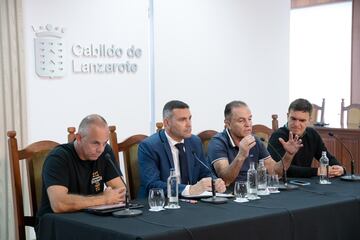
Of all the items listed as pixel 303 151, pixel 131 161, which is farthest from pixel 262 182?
pixel 303 151

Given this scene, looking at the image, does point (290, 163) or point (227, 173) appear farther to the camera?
point (290, 163)

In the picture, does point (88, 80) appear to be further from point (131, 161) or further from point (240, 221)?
point (240, 221)

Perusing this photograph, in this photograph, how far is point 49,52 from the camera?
4.40 metres

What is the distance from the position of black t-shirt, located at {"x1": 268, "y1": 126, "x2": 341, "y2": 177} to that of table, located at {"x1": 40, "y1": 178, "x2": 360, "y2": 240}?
564 millimetres

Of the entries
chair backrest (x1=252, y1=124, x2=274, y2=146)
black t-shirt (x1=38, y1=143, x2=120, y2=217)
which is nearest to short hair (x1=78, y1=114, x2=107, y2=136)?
black t-shirt (x1=38, y1=143, x2=120, y2=217)

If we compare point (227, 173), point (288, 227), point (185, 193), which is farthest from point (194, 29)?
point (288, 227)

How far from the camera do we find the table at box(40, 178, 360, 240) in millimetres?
2523

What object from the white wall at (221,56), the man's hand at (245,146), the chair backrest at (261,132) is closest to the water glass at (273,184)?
the man's hand at (245,146)

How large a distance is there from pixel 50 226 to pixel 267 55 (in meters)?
3.61

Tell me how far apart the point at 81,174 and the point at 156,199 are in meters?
0.48

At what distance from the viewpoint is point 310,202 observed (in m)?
3.14

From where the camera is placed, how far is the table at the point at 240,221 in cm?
252

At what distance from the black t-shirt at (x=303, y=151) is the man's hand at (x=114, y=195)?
145 centimetres

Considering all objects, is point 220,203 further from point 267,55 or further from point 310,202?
point 267,55
